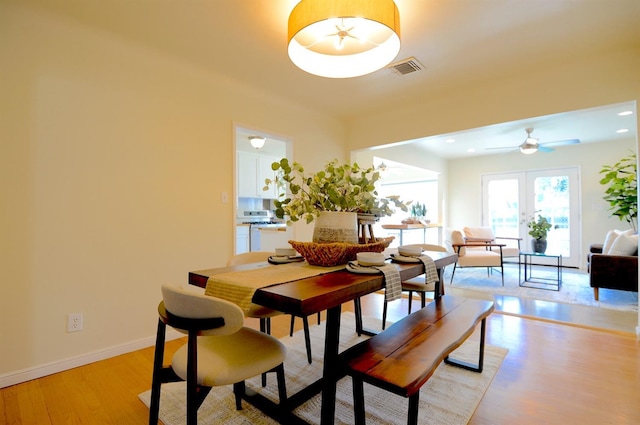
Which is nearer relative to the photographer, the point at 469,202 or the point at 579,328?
the point at 579,328

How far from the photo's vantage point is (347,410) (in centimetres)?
162

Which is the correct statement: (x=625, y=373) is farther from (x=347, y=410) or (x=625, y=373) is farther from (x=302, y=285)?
(x=302, y=285)

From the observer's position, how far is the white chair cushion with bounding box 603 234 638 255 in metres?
3.57

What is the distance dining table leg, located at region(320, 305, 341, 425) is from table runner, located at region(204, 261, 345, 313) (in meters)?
0.23

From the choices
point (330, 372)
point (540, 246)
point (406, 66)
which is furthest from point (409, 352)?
point (540, 246)

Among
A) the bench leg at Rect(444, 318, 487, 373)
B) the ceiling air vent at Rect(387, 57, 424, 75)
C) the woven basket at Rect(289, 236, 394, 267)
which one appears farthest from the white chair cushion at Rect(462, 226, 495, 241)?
the woven basket at Rect(289, 236, 394, 267)

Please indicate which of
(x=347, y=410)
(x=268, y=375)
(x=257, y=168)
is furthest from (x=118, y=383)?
(x=257, y=168)

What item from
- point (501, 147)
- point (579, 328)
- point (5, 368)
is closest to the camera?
point (5, 368)

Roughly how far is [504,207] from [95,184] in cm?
709

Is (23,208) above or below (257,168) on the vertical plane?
below

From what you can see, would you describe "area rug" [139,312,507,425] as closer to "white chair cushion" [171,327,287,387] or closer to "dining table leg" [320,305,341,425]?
"dining table leg" [320,305,341,425]

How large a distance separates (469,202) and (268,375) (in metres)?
6.43

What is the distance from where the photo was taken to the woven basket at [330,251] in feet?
5.27

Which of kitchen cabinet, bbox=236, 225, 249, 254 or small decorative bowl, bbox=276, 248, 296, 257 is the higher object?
small decorative bowl, bbox=276, 248, 296, 257
